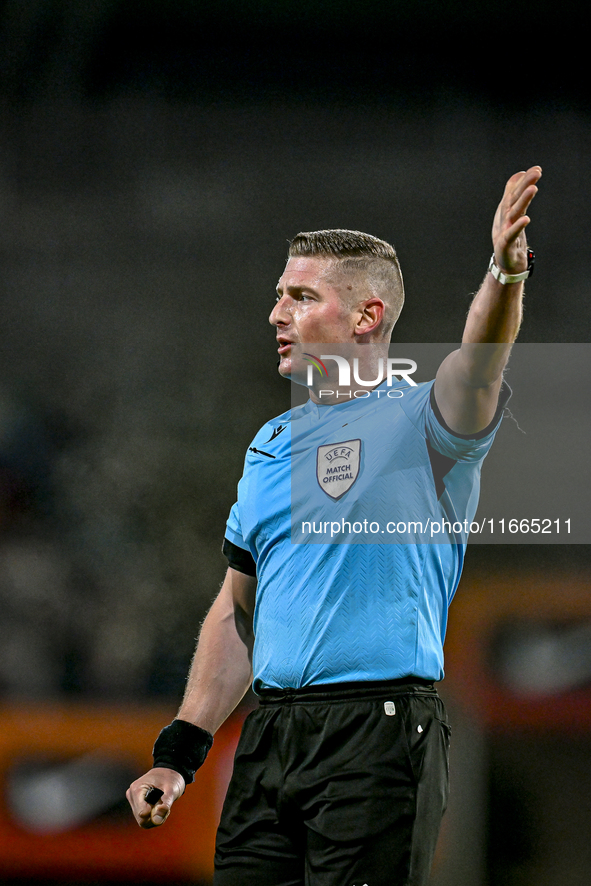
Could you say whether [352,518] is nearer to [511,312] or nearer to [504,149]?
[511,312]

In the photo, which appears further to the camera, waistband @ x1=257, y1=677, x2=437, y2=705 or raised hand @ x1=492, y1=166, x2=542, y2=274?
waistband @ x1=257, y1=677, x2=437, y2=705

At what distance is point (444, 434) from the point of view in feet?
4.05

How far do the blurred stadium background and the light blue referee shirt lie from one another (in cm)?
172

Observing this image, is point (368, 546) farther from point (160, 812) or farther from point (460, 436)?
point (160, 812)

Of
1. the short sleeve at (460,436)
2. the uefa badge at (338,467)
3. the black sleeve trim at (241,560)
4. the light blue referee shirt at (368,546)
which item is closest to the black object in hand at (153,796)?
the light blue referee shirt at (368,546)

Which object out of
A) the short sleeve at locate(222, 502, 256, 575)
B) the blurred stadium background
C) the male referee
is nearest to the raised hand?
the male referee

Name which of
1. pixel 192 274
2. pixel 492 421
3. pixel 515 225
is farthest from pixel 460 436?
pixel 192 274

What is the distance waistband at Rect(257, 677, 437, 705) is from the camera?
3.99 ft

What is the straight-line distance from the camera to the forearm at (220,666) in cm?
152

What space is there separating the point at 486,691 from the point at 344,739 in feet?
5.96

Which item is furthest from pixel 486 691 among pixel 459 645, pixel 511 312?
pixel 511 312

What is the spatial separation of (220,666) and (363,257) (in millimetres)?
843

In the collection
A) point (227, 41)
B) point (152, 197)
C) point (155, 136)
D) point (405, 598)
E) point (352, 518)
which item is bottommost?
point (405, 598)

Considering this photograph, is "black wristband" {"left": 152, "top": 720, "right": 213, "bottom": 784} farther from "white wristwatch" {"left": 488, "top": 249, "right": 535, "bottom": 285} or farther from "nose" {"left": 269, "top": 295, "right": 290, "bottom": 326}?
"white wristwatch" {"left": 488, "top": 249, "right": 535, "bottom": 285}
